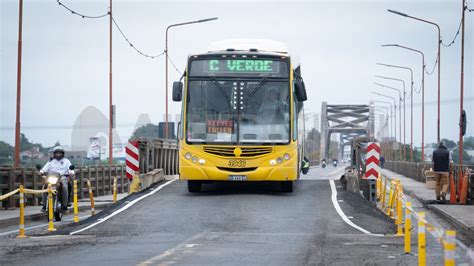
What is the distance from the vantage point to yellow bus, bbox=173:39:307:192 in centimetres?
2536

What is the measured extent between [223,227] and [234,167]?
6.63m

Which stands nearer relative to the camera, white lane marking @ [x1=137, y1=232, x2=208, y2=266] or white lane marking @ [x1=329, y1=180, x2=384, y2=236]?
white lane marking @ [x1=137, y1=232, x2=208, y2=266]

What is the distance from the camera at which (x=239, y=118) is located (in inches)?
1011

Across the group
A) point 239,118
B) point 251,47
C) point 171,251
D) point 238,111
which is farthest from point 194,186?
point 171,251

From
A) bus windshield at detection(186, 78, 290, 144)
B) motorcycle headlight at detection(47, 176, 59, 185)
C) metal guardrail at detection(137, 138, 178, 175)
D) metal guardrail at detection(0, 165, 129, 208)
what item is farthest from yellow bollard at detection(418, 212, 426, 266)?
metal guardrail at detection(137, 138, 178, 175)

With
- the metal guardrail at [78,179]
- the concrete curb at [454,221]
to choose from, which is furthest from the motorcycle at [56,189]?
the concrete curb at [454,221]

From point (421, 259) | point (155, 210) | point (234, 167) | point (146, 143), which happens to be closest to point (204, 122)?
point (234, 167)

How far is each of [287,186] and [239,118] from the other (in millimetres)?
2572

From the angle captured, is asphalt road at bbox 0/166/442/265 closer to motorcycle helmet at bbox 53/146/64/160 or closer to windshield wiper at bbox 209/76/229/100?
motorcycle helmet at bbox 53/146/64/160

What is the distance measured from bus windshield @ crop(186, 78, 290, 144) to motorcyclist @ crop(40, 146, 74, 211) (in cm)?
461

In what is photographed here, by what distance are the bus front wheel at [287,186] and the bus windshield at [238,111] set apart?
5.56ft

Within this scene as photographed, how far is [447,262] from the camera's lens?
782 cm

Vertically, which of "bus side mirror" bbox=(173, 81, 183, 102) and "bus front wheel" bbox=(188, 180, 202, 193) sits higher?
"bus side mirror" bbox=(173, 81, 183, 102)

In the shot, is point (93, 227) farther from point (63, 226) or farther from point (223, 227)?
point (223, 227)
